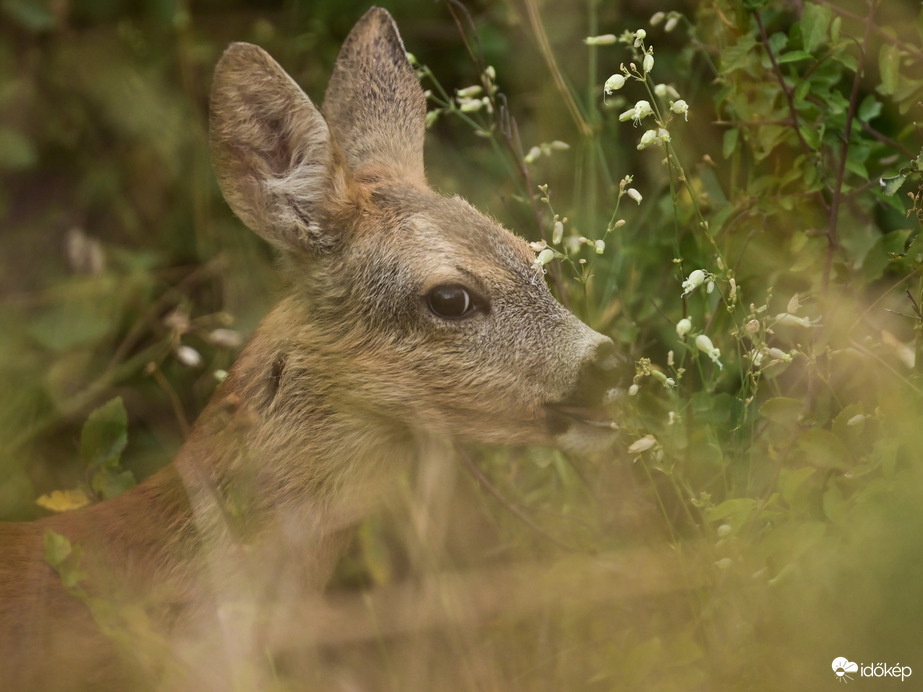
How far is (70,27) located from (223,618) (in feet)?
9.96

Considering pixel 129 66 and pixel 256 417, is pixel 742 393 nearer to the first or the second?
pixel 256 417

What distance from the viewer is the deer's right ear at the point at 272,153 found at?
2822 millimetres

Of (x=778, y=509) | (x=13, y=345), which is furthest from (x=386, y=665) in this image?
(x=13, y=345)

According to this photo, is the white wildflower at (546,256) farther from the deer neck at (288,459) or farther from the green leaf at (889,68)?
the green leaf at (889,68)

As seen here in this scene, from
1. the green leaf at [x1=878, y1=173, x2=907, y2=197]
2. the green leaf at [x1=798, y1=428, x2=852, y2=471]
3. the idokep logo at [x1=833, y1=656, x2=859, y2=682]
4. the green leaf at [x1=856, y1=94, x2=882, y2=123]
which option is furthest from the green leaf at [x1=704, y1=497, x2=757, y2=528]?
the green leaf at [x1=856, y1=94, x2=882, y2=123]

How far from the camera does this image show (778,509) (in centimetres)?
252

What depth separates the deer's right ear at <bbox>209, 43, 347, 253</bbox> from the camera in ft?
9.26

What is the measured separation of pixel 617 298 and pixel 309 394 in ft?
4.10

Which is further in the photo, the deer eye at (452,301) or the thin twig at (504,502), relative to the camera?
the thin twig at (504,502)

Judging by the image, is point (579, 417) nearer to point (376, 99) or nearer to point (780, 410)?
point (780, 410)

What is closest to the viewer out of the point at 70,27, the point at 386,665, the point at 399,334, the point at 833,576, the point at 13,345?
the point at 833,576

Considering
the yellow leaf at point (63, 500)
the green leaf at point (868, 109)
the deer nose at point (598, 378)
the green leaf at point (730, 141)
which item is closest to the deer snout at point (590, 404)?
the deer nose at point (598, 378)

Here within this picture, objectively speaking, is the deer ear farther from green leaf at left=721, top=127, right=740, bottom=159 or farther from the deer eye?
green leaf at left=721, top=127, right=740, bottom=159

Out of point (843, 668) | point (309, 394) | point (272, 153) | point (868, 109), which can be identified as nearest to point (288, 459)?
point (309, 394)
